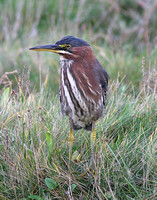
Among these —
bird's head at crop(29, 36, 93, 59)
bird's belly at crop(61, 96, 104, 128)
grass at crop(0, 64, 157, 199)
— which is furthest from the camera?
bird's belly at crop(61, 96, 104, 128)

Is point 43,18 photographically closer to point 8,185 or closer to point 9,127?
point 9,127

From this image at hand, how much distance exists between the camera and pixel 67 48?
329 centimetres

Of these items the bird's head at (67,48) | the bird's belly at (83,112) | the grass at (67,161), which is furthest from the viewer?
the bird's belly at (83,112)

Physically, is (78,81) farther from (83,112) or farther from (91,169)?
(91,169)

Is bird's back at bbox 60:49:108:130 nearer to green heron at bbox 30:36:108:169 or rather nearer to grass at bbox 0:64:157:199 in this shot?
green heron at bbox 30:36:108:169

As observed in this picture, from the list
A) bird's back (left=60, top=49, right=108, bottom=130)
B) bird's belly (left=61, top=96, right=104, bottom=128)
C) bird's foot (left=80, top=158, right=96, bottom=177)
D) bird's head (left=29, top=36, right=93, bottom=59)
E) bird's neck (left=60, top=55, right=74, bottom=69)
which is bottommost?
bird's foot (left=80, top=158, right=96, bottom=177)

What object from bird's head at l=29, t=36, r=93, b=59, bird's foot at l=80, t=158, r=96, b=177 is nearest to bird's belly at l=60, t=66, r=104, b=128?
bird's head at l=29, t=36, r=93, b=59

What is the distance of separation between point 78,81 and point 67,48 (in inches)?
12.4

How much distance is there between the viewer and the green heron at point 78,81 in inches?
129

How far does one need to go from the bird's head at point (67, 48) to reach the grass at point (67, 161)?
0.64 metres

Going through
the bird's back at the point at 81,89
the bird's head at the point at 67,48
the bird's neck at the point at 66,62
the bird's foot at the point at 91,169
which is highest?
the bird's head at the point at 67,48

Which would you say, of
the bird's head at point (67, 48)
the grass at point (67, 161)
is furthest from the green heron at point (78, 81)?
the grass at point (67, 161)

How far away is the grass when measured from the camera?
3.00 metres

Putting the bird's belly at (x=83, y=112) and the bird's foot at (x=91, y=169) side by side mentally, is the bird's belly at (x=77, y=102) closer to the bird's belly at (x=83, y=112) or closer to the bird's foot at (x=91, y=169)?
the bird's belly at (x=83, y=112)
